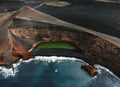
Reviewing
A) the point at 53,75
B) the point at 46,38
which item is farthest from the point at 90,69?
the point at 46,38

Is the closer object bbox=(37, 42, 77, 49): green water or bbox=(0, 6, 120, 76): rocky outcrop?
bbox=(0, 6, 120, 76): rocky outcrop

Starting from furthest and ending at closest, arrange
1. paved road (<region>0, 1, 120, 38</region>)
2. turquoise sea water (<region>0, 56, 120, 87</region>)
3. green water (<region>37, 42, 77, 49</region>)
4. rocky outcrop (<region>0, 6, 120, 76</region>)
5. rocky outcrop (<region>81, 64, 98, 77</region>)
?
paved road (<region>0, 1, 120, 38</region>) < green water (<region>37, 42, 77, 49</region>) < rocky outcrop (<region>0, 6, 120, 76</region>) < rocky outcrop (<region>81, 64, 98, 77</region>) < turquoise sea water (<region>0, 56, 120, 87</region>)

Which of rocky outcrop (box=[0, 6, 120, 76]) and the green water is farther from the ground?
rocky outcrop (box=[0, 6, 120, 76])

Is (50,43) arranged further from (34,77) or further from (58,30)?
(34,77)

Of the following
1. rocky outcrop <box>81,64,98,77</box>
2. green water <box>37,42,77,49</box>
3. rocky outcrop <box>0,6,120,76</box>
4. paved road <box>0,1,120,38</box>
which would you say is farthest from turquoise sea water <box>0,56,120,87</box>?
paved road <box>0,1,120,38</box>

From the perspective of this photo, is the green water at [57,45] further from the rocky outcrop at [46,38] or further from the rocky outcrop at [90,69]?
the rocky outcrop at [90,69]

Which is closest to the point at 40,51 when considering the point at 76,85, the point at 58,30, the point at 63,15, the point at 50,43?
the point at 50,43

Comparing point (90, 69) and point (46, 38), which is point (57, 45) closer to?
point (46, 38)

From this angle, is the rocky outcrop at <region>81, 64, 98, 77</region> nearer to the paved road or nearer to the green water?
the green water
